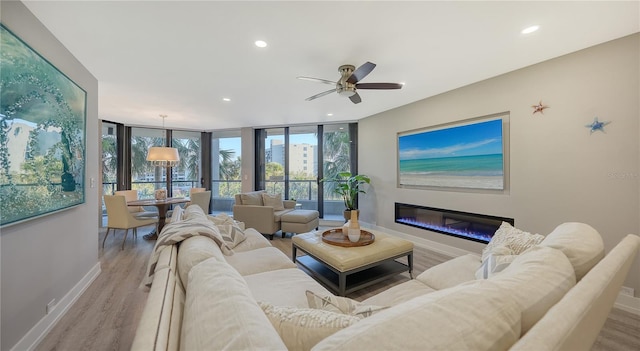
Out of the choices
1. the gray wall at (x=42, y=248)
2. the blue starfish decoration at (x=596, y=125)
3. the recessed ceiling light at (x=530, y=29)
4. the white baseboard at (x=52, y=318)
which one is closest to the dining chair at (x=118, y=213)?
the gray wall at (x=42, y=248)

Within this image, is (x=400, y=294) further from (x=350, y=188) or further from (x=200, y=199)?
(x=200, y=199)

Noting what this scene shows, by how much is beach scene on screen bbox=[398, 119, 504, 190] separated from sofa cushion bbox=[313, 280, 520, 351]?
2.99m

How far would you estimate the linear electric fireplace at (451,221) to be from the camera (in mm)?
3211

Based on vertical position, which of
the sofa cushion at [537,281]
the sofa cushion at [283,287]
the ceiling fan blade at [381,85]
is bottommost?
the sofa cushion at [283,287]

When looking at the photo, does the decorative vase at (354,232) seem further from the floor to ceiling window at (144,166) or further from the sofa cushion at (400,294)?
the floor to ceiling window at (144,166)

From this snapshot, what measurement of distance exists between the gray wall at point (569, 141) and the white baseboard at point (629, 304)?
76 mm

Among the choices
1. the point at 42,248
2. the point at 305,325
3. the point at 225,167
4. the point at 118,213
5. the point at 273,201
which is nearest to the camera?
the point at 305,325

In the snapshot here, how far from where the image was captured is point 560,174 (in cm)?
252

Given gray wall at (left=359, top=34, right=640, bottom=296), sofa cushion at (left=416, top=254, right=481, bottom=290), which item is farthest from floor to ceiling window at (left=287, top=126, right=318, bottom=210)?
sofa cushion at (left=416, top=254, right=481, bottom=290)

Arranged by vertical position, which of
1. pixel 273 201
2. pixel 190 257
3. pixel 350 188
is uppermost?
pixel 350 188

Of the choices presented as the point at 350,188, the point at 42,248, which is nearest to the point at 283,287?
the point at 42,248

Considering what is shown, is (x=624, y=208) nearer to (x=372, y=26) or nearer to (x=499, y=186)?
(x=499, y=186)

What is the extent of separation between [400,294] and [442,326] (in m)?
1.11

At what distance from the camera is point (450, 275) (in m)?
1.75
